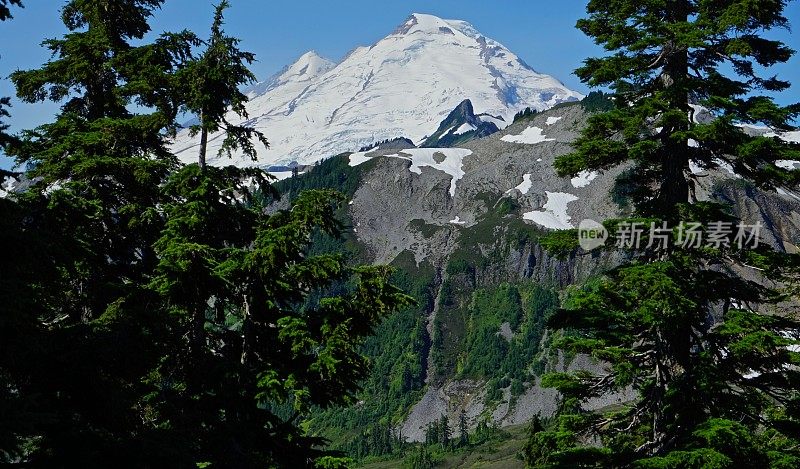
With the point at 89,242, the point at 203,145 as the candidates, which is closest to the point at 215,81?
the point at 203,145

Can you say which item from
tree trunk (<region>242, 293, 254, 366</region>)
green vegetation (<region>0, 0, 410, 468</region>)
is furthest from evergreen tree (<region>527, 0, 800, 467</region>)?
tree trunk (<region>242, 293, 254, 366</region>)

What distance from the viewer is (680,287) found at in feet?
44.5

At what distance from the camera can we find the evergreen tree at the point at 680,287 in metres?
13.7

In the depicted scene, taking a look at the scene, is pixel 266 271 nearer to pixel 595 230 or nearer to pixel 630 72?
pixel 595 230

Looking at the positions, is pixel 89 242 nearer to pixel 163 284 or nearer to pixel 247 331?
pixel 163 284

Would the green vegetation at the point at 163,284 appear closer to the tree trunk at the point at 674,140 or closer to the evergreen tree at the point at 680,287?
the evergreen tree at the point at 680,287

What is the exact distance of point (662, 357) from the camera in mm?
14992

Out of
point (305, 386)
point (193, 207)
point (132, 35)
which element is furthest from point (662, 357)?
point (132, 35)

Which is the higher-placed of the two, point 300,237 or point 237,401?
point 300,237

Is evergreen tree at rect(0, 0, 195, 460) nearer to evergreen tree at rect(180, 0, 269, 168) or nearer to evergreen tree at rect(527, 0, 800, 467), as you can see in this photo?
evergreen tree at rect(180, 0, 269, 168)

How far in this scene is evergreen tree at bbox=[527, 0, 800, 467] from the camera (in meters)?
13.7

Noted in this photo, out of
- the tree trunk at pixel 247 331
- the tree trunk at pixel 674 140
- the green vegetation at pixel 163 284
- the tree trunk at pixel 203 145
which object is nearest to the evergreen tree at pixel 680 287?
the tree trunk at pixel 674 140

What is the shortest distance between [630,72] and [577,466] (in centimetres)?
919

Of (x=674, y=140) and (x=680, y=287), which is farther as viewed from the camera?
(x=674, y=140)
